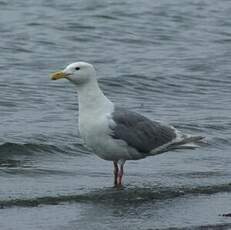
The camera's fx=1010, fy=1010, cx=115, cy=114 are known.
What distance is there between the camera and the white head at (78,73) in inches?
400

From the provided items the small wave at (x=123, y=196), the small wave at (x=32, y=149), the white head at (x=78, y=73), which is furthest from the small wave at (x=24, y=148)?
the small wave at (x=123, y=196)

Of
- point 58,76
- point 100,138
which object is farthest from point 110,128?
point 58,76

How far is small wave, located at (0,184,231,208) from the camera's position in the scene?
9.43 m

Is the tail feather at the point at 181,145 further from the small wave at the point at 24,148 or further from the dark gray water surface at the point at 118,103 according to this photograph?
the small wave at the point at 24,148

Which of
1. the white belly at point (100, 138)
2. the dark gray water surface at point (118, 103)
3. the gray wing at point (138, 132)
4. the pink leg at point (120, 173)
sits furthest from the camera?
the pink leg at point (120, 173)

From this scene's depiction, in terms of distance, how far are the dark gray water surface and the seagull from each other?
362mm

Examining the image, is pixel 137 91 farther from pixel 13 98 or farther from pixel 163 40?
pixel 163 40

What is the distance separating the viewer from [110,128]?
10055 mm

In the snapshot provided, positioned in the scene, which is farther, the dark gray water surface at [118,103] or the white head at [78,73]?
the white head at [78,73]

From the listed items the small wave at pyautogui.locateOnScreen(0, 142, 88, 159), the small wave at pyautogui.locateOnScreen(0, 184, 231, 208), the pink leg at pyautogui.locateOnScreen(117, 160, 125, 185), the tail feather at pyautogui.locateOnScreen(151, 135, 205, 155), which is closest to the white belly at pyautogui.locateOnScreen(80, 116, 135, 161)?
the pink leg at pyautogui.locateOnScreen(117, 160, 125, 185)

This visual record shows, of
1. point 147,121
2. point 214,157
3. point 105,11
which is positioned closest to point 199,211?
point 147,121

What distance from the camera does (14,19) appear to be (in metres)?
22.0

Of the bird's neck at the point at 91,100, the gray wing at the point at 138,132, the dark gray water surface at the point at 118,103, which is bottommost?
the dark gray water surface at the point at 118,103

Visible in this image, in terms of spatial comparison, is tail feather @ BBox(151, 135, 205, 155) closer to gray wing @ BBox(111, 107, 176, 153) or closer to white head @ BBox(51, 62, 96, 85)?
gray wing @ BBox(111, 107, 176, 153)
